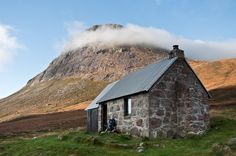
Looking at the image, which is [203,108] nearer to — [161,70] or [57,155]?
[161,70]

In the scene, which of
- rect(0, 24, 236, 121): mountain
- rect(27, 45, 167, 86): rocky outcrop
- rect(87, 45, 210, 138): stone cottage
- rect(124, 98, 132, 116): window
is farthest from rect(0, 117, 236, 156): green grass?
rect(27, 45, 167, 86): rocky outcrop

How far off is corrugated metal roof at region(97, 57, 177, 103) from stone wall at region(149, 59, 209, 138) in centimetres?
50

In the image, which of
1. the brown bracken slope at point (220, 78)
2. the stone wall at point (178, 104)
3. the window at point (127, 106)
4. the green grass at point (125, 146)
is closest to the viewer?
the green grass at point (125, 146)

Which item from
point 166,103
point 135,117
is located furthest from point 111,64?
point 166,103

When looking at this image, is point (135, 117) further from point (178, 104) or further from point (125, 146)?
point (125, 146)

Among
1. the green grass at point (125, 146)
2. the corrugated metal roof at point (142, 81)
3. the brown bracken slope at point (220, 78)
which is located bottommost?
the green grass at point (125, 146)

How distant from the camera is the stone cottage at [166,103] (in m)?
31.8

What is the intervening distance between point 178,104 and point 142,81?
143 inches

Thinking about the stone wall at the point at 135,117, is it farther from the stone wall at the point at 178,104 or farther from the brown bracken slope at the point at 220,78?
the brown bracken slope at the point at 220,78

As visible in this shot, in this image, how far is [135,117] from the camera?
1308 inches

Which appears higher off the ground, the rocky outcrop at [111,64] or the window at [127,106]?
the rocky outcrop at [111,64]

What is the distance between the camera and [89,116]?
150 feet

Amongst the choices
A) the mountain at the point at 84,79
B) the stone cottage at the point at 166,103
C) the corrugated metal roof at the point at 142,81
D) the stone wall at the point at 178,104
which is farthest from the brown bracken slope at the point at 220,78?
the stone cottage at the point at 166,103

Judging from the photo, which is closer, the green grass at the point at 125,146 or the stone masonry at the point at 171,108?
the green grass at the point at 125,146
